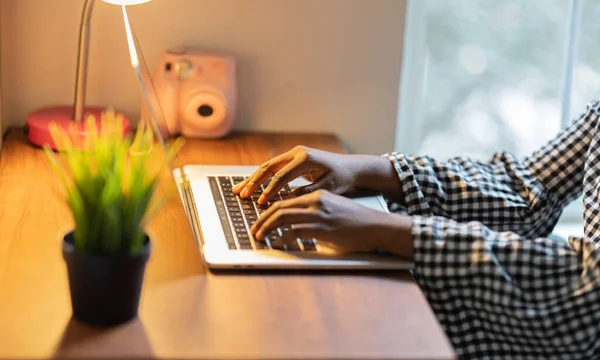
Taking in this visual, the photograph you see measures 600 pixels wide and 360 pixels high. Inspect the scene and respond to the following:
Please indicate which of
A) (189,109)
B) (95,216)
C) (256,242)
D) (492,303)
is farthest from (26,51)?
(492,303)

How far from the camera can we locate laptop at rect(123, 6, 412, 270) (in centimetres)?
119

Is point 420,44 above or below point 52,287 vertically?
above

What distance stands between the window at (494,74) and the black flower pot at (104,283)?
3.74ft

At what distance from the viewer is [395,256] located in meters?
1.25

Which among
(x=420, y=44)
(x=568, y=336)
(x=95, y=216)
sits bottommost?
(x=568, y=336)

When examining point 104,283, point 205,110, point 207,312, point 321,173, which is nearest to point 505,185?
point 321,173

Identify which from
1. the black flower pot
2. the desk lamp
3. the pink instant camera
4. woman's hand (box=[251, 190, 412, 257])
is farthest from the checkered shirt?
the desk lamp

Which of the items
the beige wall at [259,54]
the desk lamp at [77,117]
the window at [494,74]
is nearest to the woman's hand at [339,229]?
the desk lamp at [77,117]

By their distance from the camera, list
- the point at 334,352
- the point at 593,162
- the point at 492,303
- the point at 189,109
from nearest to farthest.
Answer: the point at 334,352 < the point at 492,303 < the point at 593,162 < the point at 189,109

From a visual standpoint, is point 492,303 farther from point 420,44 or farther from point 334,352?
point 420,44

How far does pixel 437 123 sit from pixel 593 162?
547 mm

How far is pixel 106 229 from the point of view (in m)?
0.98

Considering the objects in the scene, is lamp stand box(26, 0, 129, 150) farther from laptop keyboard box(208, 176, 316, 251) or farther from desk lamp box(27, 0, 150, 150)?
laptop keyboard box(208, 176, 316, 251)

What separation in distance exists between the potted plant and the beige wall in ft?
2.86
